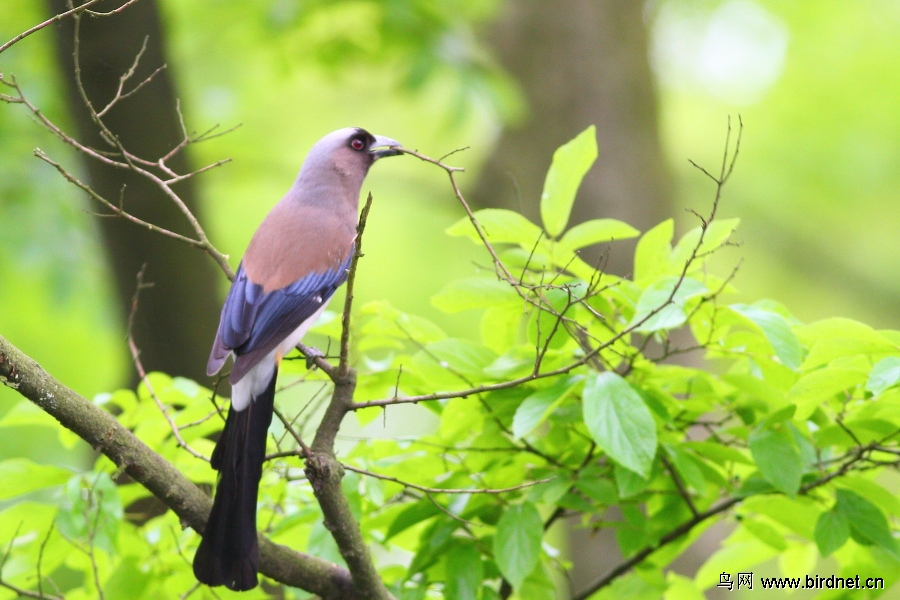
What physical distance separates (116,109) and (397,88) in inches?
103

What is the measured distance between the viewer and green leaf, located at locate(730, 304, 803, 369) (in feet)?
7.43

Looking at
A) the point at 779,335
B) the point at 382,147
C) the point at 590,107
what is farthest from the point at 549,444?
the point at 590,107

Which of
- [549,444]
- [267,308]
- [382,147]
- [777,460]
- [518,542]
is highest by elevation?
[382,147]

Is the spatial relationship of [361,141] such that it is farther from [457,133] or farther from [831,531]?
[457,133]

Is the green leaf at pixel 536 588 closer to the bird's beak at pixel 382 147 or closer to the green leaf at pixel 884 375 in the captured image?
the green leaf at pixel 884 375

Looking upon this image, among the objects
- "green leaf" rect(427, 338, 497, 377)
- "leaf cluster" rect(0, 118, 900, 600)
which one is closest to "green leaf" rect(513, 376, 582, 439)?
"leaf cluster" rect(0, 118, 900, 600)

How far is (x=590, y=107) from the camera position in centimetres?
711

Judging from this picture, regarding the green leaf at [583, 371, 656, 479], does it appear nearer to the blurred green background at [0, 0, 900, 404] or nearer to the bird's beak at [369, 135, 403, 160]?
the bird's beak at [369, 135, 403, 160]

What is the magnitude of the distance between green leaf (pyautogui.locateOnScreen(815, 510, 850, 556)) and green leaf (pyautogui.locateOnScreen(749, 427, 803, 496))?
0.19m

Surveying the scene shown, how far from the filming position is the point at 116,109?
4453mm

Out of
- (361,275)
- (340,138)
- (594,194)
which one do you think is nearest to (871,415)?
(340,138)

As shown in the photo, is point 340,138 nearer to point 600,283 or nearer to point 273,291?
point 273,291

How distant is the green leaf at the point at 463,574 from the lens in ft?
8.50

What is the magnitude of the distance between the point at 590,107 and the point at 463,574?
5.24 metres
